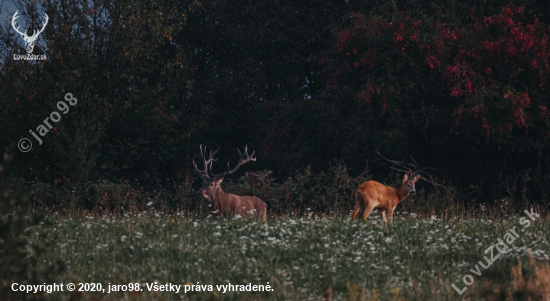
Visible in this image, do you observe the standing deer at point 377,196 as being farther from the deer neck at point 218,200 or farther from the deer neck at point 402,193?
the deer neck at point 218,200

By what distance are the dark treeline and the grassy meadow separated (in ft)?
19.8

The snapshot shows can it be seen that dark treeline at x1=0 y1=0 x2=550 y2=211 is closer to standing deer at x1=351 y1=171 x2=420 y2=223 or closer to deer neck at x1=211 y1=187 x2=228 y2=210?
standing deer at x1=351 y1=171 x2=420 y2=223

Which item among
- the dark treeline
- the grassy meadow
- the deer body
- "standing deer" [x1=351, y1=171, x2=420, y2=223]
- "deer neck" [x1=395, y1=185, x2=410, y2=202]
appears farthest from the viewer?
the dark treeline

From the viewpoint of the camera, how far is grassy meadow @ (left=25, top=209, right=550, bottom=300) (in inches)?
240

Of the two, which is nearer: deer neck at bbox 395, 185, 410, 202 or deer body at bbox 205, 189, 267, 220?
deer neck at bbox 395, 185, 410, 202

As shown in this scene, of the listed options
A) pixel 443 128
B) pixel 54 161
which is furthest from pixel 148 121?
pixel 443 128

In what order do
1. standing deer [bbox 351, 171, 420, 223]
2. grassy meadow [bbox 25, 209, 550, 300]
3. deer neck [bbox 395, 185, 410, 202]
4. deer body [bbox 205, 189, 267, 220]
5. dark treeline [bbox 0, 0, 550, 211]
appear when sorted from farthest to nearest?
dark treeline [bbox 0, 0, 550, 211]
deer body [bbox 205, 189, 267, 220]
deer neck [bbox 395, 185, 410, 202]
standing deer [bbox 351, 171, 420, 223]
grassy meadow [bbox 25, 209, 550, 300]

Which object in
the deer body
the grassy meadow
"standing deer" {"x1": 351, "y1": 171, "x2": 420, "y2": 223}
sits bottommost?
the grassy meadow

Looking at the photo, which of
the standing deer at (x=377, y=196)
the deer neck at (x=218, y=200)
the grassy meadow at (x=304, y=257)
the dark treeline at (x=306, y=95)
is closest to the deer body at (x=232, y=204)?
the deer neck at (x=218, y=200)

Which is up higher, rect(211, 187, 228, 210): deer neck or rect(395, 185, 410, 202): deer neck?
rect(395, 185, 410, 202): deer neck

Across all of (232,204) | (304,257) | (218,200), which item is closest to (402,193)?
(232,204)

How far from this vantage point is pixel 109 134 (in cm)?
1967

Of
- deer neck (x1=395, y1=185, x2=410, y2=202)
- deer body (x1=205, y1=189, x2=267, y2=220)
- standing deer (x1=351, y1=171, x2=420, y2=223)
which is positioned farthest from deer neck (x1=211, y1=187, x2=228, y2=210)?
deer neck (x1=395, y1=185, x2=410, y2=202)

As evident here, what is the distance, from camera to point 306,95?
22.8 metres
